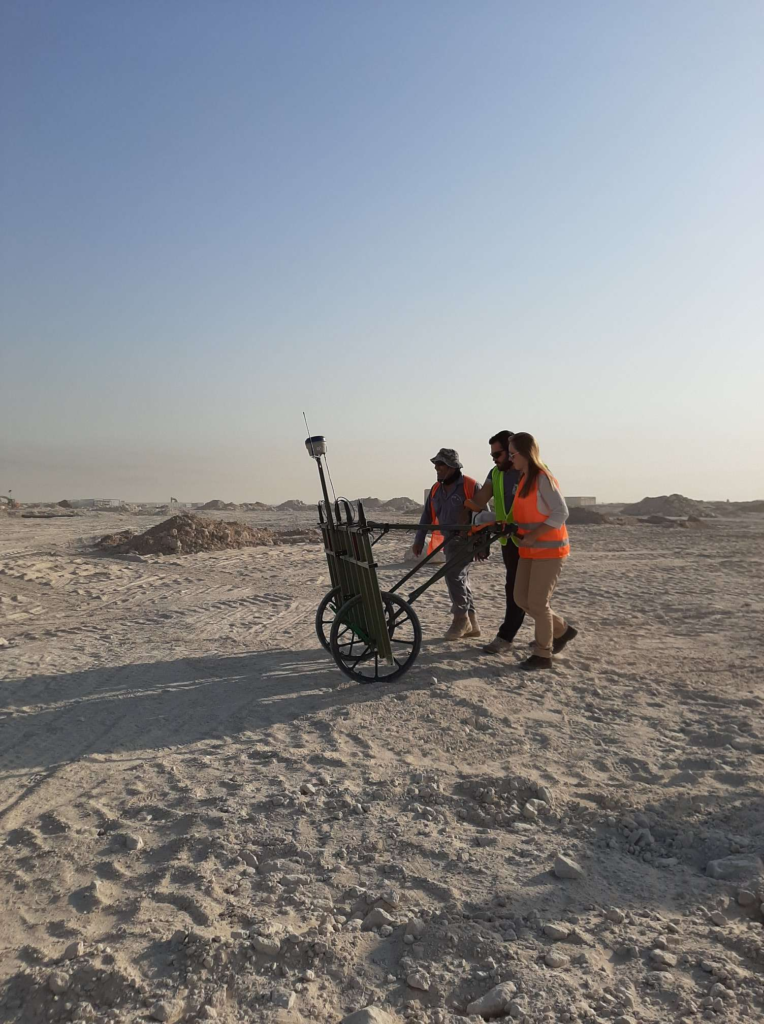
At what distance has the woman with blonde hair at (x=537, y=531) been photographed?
6.12 metres

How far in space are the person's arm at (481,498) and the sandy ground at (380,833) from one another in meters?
1.42

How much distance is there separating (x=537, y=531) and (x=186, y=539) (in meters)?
11.5

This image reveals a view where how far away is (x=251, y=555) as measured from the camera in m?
15.7

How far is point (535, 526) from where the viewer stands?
6156 millimetres

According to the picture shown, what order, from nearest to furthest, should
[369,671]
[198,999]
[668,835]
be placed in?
[198,999], [668,835], [369,671]

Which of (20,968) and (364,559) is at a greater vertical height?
(364,559)

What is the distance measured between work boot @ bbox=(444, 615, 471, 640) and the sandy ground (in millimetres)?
187

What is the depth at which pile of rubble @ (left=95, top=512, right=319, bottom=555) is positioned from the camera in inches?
612

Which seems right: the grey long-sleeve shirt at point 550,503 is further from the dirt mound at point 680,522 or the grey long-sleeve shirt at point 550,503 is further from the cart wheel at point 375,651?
the dirt mound at point 680,522

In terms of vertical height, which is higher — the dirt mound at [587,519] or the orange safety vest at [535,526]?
the orange safety vest at [535,526]

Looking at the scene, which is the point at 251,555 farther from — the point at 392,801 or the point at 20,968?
the point at 20,968

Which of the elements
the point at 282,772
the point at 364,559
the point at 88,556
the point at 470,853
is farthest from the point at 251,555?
the point at 470,853

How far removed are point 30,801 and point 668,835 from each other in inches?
136

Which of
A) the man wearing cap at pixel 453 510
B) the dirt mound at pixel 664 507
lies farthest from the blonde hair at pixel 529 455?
the dirt mound at pixel 664 507
